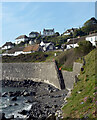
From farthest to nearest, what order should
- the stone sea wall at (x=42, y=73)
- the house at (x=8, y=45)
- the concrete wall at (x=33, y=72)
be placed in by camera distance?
the house at (x=8, y=45), the concrete wall at (x=33, y=72), the stone sea wall at (x=42, y=73)

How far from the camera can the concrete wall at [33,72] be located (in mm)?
40378

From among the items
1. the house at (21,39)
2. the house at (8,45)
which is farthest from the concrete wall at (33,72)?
the house at (21,39)

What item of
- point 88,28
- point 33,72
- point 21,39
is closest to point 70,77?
point 33,72

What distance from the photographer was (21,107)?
26.6 meters

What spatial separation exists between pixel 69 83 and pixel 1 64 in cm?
3463

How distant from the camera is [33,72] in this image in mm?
49344

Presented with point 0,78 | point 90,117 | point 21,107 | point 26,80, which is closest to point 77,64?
point 21,107

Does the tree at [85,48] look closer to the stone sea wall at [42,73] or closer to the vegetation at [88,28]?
the stone sea wall at [42,73]

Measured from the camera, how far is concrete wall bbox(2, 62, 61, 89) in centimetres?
4038

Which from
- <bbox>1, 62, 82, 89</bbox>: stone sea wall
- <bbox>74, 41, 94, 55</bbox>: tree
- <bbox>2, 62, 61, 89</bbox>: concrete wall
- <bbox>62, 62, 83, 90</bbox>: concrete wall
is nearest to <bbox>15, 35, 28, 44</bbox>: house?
<bbox>1, 62, 82, 89</bbox>: stone sea wall

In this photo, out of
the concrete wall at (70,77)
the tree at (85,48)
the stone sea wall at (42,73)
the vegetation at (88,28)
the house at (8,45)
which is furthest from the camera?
the house at (8,45)

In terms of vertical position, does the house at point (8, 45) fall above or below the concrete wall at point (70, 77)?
above

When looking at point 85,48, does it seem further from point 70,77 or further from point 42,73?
point 42,73

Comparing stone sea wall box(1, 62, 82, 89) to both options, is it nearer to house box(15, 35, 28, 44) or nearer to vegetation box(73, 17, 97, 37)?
vegetation box(73, 17, 97, 37)
